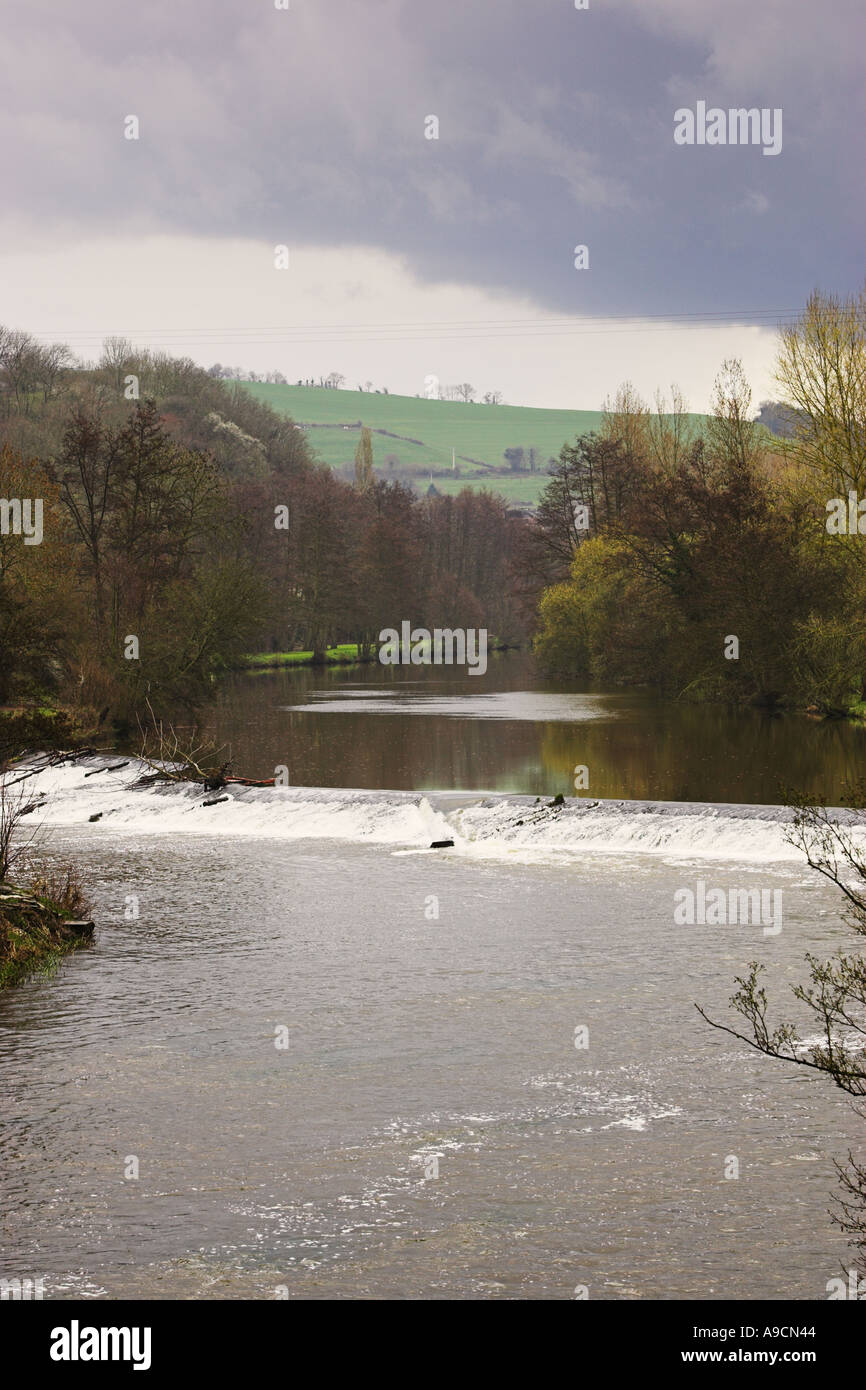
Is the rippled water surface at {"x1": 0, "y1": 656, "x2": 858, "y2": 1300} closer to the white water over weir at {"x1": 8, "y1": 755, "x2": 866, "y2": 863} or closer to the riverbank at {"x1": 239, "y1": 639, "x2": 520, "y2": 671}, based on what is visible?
the white water over weir at {"x1": 8, "y1": 755, "x2": 866, "y2": 863}

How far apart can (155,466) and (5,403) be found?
41.6m

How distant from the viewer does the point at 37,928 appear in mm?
15883

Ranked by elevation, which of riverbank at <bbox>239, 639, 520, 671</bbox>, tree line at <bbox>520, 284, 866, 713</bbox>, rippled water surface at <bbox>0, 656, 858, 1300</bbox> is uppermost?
tree line at <bbox>520, 284, 866, 713</bbox>

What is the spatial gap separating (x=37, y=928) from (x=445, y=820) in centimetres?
1035

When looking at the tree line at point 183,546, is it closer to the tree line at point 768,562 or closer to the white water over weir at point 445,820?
the white water over weir at point 445,820

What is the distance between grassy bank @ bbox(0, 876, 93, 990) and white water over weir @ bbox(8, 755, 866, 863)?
587 centimetres

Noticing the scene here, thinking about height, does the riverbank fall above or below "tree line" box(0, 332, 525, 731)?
below

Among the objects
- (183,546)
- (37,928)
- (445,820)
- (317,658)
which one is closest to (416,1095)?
(37,928)

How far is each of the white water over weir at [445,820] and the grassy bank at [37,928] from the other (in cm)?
587

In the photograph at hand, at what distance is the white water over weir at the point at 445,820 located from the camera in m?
22.5

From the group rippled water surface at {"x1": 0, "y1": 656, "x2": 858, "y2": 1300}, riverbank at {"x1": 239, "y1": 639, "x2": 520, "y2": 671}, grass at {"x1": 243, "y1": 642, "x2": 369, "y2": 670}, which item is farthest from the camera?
riverbank at {"x1": 239, "y1": 639, "x2": 520, "y2": 671}

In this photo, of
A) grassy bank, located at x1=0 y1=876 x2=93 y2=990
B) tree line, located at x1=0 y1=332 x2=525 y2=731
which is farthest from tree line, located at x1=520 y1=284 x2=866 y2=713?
grassy bank, located at x1=0 y1=876 x2=93 y2=990

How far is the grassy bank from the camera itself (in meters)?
15.0

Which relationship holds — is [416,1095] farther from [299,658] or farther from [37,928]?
[299,658]
